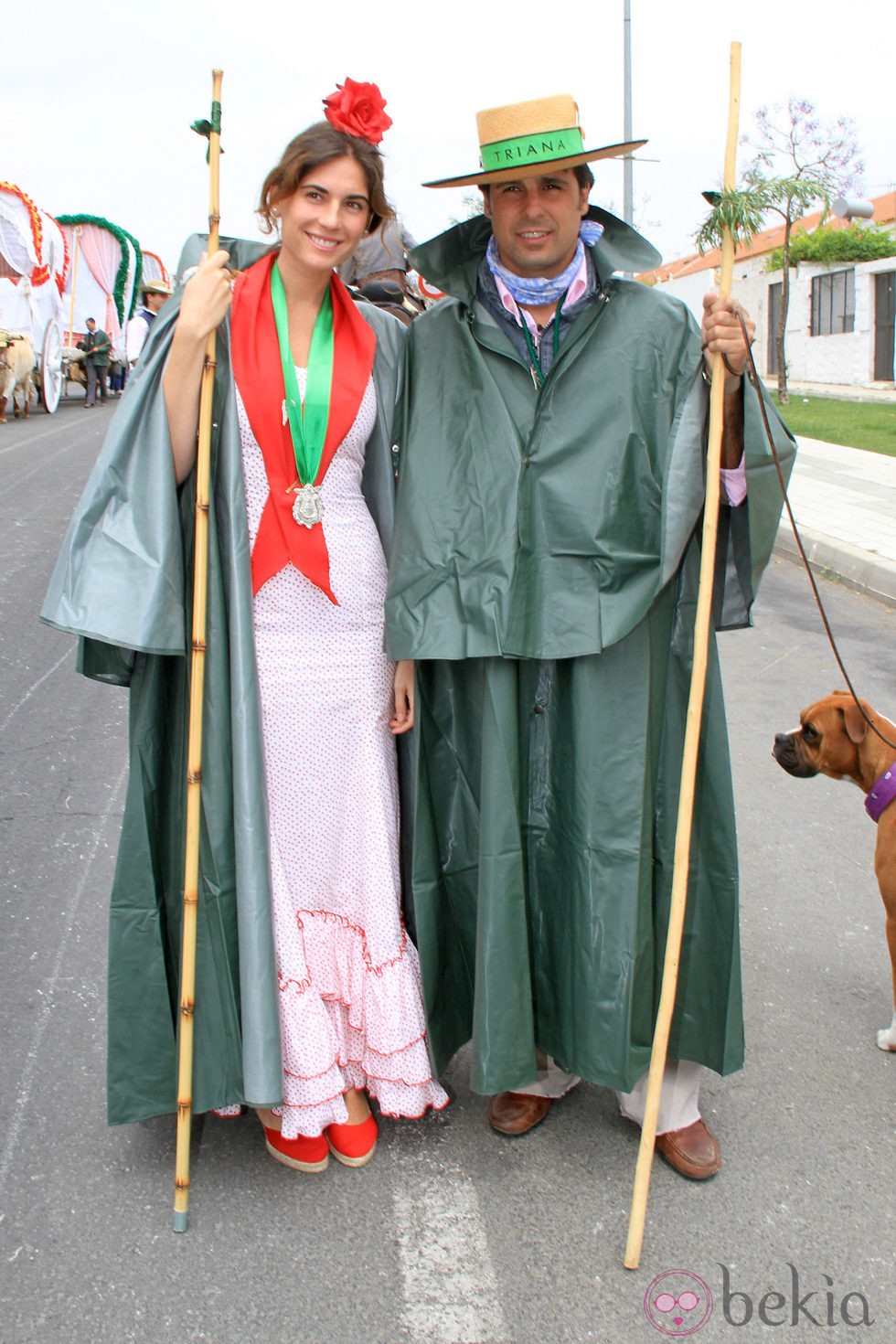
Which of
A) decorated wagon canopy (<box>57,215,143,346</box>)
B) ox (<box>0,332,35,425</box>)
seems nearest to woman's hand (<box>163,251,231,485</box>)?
ox (<box>0,332,35,425</box>)

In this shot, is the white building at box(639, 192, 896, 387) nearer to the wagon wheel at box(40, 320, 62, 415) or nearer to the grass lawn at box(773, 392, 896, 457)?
the grass lawn at box(773, 392, 896, 457)

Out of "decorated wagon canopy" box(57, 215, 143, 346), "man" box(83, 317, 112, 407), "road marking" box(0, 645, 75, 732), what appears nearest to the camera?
"road marking" box(0, 645, 75, 732)

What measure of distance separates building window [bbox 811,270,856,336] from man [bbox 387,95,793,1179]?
32877 mm

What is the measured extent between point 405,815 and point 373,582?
545mm

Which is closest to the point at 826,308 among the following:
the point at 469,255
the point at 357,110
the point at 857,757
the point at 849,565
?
the point at 849,565

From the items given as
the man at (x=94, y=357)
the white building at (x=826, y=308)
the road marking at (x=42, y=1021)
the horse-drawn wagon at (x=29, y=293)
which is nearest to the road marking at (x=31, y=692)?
the road marking at (x=42, y=1021)

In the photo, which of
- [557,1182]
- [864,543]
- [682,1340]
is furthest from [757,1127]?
[864,543]

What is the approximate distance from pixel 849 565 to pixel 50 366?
16177 millimetres

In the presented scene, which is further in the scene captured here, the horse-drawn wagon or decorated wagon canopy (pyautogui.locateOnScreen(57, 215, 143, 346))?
decorated wagon canopy (pyautogui.locateOnScreen(57, 215, 143, 346))

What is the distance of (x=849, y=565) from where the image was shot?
356 inches

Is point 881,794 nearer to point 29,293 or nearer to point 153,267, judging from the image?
point 29,293

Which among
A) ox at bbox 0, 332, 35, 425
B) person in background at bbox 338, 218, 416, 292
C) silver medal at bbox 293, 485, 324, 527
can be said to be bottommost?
silver medal at bbox 293, 485, 324, 527

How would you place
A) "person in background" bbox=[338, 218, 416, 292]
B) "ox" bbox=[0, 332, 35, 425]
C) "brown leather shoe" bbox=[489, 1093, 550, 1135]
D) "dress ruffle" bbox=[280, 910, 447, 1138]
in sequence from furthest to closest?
"ox" bbox=[0, 332, 35, 425], "person in background" bbox=[338, 218, 416, 292], "brown leather shoe" bbox=[489, 1093, 550, 1135], "dress ruffle" bbox=[280, 910, 447, 1138]

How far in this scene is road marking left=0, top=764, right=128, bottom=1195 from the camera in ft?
9.13
